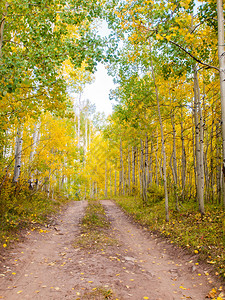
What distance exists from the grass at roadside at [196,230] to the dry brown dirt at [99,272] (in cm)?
28

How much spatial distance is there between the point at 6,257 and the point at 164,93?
27.9ft

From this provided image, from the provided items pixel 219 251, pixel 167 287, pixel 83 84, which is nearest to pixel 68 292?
pixel 167 287

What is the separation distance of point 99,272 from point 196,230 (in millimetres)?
3539

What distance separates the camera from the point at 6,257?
461 centimetres

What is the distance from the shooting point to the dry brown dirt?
11.2 ft

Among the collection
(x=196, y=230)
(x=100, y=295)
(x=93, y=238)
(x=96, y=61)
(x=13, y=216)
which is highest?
(x=96, y=61)

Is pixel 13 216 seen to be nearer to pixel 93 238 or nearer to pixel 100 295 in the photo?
pixel 93 238

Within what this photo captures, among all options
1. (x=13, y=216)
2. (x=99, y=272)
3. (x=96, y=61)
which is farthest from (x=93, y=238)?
(x=96, y=61)

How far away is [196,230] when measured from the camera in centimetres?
620

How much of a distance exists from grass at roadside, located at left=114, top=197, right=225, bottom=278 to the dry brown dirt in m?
0.28

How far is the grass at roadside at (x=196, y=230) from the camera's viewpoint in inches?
182

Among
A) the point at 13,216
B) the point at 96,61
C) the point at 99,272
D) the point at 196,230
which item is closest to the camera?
the point at 99,272

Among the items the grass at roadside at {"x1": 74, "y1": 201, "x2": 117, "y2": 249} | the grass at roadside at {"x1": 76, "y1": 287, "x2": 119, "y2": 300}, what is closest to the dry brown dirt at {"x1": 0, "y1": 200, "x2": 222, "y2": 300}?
the grass at roadside at {"x1": 76, "y1": 287, "x2": 119, "y2": 300}

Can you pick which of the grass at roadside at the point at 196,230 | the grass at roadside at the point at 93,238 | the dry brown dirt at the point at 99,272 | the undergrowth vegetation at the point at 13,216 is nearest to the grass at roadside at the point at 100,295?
the dry brown dirt at the point at 99,272
